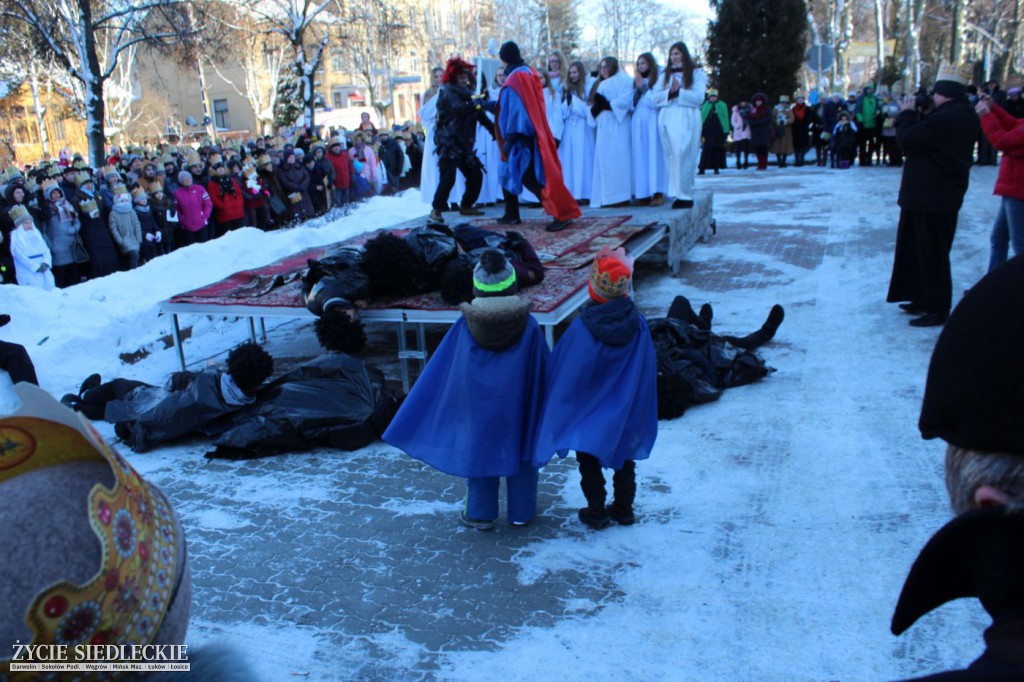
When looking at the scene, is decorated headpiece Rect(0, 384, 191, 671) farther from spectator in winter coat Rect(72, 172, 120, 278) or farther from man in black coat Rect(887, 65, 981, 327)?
spectator in winter coat Rect(72, 172, 120, 278)

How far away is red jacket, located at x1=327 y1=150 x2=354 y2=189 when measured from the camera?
15148 mm

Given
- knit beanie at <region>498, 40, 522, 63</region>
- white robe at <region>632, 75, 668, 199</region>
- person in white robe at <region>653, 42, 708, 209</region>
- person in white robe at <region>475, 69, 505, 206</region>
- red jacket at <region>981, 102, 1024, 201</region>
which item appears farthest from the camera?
person in white robe at <region>475, 69, 505, 206</region>

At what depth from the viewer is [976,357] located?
41.9 inches

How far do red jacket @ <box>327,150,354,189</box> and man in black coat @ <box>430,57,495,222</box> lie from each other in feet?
20.8

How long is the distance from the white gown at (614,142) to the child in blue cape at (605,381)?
7.25m

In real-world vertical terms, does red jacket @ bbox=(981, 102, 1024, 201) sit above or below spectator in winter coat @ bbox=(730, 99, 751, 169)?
below

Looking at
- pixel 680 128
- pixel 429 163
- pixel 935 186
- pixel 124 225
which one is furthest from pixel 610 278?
pixel 124 225

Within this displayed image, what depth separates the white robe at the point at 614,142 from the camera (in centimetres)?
1085

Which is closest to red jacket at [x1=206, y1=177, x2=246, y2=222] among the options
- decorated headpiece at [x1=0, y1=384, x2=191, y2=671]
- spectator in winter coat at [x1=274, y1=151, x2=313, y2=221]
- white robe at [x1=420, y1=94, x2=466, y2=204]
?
spectator in winter coat at [x1=274, y1=151, x2=313, y2=221]

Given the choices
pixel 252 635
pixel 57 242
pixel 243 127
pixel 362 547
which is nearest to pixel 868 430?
pixel 362 547

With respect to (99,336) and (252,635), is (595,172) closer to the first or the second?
(99,336)

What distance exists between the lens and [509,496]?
4.16 m

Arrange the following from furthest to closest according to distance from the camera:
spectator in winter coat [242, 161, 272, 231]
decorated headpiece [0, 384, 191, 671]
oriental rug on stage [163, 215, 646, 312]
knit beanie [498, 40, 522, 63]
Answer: spectator in winter coat [242, 161, 272, 231]
knit beanie [498, 40, 522, 63]
oriental rug on stage [163, 215, 646, 312]
decorated headpiece [0, 384, 191, 671]

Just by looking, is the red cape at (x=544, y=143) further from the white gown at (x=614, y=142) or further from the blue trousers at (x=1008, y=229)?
the blue trousers at (x=1008, y=229)
